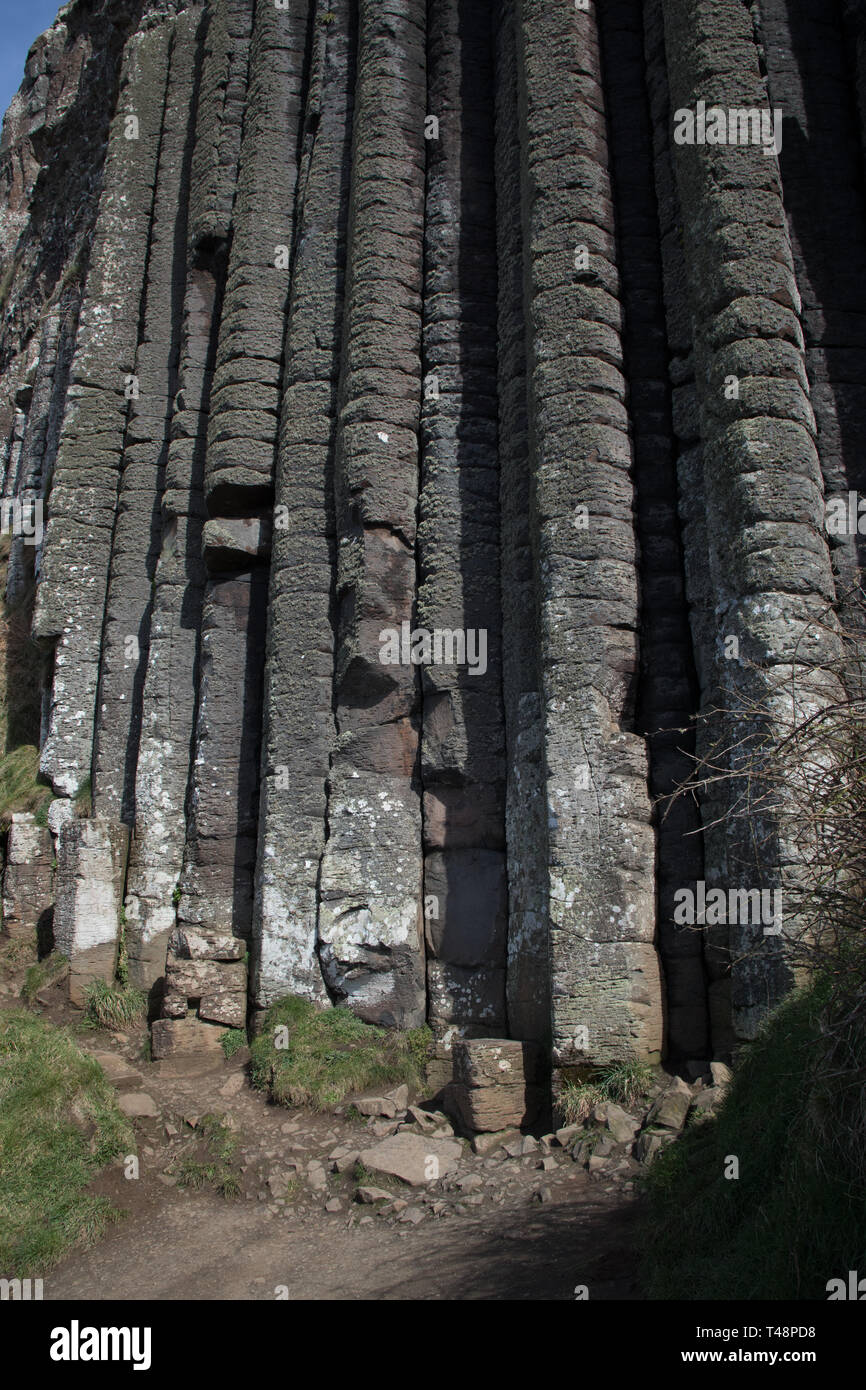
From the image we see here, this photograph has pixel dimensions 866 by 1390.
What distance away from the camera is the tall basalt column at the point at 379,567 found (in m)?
8.52

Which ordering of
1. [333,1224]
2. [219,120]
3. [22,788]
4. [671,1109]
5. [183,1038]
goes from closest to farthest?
[671,1109], [333,1224], [183,1038], [22,788], [219,120]

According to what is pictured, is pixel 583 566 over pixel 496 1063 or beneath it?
over

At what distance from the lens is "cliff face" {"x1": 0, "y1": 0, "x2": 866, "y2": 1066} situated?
23.6 ft

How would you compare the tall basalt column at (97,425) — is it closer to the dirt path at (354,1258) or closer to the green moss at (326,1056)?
the green moss at (326,1056)

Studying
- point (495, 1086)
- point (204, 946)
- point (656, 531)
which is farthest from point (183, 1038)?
point (656, 531)

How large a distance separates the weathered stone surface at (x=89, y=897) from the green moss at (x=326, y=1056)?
2.42 m

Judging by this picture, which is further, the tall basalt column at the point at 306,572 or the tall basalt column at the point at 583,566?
the tall basalt column at the point at 306,572

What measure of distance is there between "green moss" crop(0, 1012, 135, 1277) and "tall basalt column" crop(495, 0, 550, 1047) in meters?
3.11

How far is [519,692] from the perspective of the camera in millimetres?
8406

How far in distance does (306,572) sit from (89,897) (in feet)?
12.9
